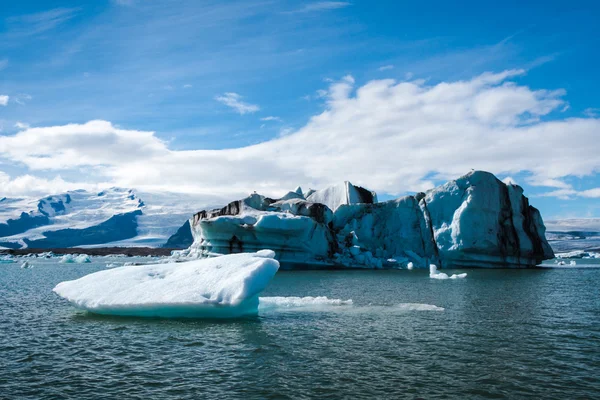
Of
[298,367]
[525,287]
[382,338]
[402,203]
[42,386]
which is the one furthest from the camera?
[402,203]

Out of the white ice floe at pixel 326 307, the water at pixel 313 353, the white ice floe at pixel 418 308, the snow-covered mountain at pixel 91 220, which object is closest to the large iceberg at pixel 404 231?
the white ice floe at pixel 326 307

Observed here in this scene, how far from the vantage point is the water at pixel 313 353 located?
24.1 feet

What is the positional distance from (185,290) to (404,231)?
30175 mm

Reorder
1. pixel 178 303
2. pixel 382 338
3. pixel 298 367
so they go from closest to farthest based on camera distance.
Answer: pixel 298 367, pixel 382 338, pixel 178 303

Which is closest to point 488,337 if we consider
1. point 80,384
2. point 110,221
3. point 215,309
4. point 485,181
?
point 215,309

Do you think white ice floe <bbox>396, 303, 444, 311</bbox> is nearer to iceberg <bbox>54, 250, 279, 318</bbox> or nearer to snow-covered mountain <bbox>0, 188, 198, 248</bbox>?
iceberg <bbox>54, 250, 279, 318</bbox>

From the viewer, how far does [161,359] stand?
357 inches

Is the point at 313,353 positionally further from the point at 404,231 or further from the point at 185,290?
the point at 404,231

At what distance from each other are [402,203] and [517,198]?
8987mm

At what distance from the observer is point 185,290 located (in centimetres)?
1299

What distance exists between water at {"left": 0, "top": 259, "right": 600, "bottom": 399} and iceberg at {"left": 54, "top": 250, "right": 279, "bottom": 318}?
419 mm

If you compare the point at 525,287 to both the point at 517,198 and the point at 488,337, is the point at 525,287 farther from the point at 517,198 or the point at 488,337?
the point at 517,198

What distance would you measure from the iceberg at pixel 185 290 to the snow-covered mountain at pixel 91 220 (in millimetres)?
116333

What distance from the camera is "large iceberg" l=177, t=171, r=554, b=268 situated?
37.3 m
